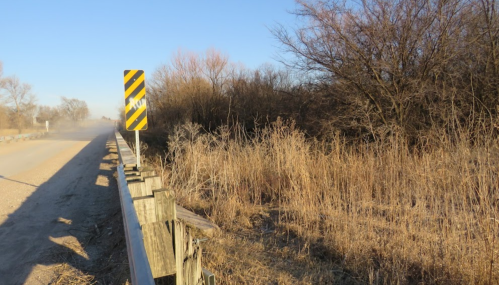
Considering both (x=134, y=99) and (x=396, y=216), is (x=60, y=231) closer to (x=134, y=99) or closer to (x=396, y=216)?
(x=134, y=99)

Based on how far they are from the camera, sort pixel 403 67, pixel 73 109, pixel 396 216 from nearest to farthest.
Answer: pixel 396 216
pixel 403 67
pixel 73 109

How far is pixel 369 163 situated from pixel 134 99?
463 centimetres

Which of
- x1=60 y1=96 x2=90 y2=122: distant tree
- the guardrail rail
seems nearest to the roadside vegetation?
the guardrail rail

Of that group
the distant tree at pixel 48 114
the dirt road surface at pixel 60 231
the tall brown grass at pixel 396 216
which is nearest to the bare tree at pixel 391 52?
the tall brown grass at pixel 396 216

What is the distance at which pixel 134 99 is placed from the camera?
6.04 metres

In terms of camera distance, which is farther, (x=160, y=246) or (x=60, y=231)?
(x=60, y=231)

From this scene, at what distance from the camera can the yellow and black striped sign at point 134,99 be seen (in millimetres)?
5977

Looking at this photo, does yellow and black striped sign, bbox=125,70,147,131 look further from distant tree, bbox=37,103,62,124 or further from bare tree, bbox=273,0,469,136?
distant tree, bbox=37,103,62,124

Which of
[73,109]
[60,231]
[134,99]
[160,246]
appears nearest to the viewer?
[160,246]

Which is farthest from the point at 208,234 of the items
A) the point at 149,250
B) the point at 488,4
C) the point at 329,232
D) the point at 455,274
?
the point at 488,4

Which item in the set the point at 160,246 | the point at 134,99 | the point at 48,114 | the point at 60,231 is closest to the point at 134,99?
the point at 134,99

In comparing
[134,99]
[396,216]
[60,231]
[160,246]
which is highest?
[134,99]

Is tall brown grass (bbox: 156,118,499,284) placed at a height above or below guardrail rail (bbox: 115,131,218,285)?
below

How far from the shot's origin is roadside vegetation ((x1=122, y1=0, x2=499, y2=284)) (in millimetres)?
3145
